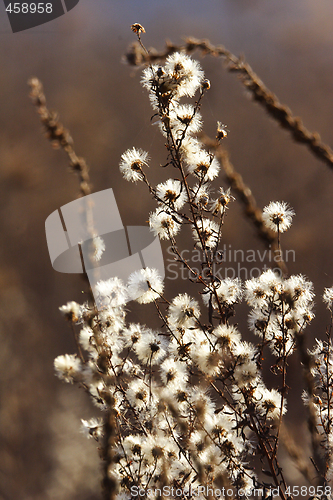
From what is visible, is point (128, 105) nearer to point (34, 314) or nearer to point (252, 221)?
point (34, 314)

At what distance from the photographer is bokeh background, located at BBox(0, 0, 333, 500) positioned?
1.14m

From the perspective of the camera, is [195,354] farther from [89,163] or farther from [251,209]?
[89,163]

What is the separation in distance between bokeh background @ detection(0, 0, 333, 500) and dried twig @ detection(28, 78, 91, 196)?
0.84 metres

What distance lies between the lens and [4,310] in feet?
3.84

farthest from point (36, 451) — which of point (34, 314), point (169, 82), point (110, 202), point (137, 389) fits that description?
point (169, 82)

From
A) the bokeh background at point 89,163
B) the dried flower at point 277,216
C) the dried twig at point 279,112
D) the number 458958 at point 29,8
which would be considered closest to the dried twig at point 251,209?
the dried twig at point 279,112

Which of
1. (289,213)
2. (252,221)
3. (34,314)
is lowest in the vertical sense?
(252,221)

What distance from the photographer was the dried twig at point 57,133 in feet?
0.80

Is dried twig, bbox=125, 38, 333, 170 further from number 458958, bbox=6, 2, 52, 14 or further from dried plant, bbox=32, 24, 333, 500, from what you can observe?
number 458958, bbox=6, 2, 52, 14

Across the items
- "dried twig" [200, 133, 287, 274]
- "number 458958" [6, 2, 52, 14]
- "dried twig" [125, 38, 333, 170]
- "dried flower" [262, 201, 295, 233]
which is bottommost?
"dried twig" [200, 133, 287, 274]

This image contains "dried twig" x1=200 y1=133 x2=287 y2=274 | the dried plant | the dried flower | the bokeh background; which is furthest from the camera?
the bokeh background

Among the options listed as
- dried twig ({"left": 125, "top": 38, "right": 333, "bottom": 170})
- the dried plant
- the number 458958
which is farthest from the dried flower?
the number 458958

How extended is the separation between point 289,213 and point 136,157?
0.29 meters

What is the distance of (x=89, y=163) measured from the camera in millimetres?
1128
